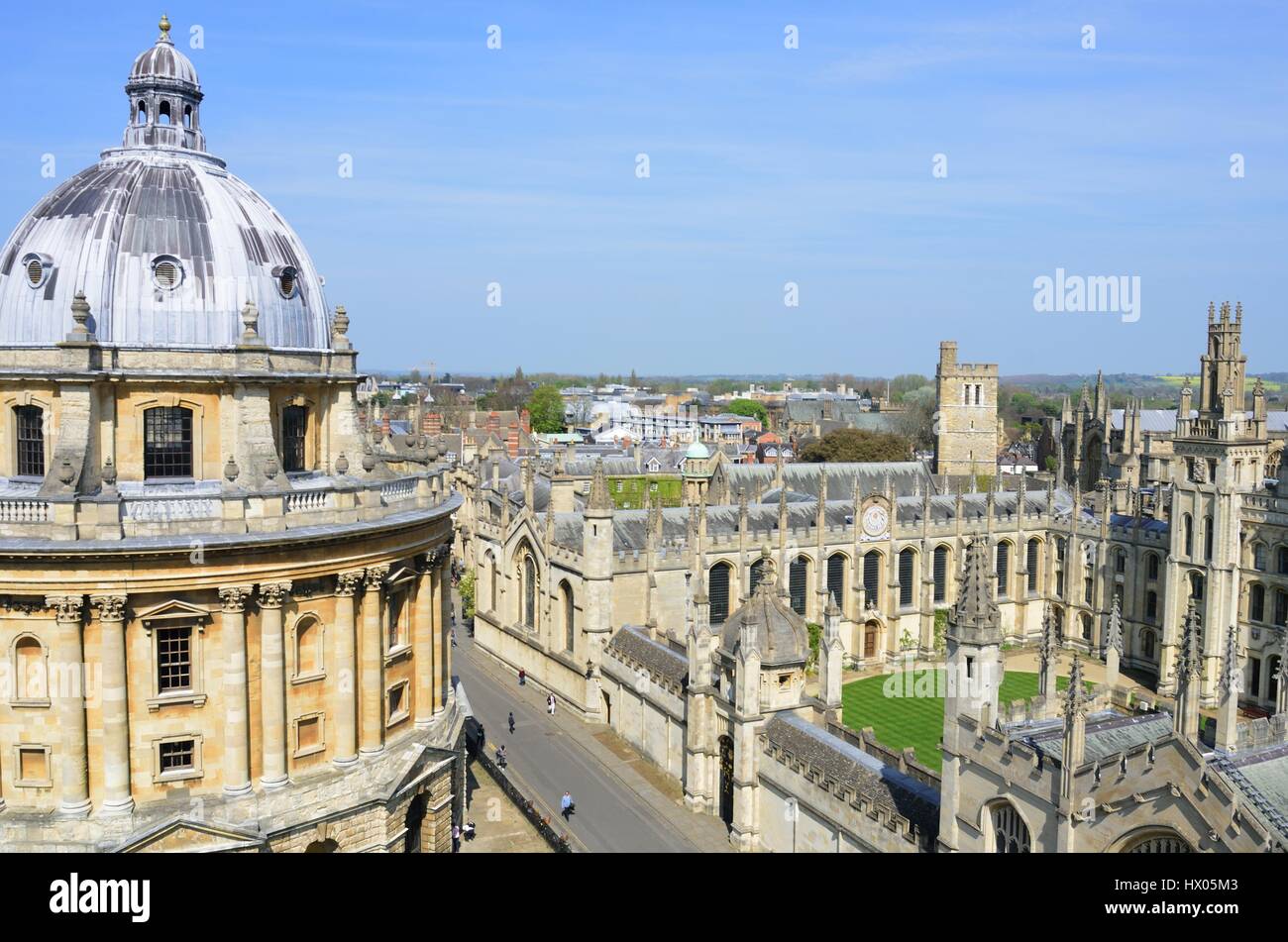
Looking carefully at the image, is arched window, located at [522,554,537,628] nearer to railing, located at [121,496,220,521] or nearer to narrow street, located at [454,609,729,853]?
narrow street, located at [454,609,729,853]

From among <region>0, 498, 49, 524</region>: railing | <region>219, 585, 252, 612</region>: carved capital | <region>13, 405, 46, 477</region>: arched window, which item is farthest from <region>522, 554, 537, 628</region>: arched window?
<region>0, 498, 49, 524</region>: railing

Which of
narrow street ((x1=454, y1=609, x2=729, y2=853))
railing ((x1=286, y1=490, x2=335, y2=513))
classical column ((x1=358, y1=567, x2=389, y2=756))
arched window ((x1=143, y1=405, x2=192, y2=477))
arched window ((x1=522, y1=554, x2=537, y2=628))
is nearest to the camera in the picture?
railing ((x1=286, y1=490, x2=335, y2=513))

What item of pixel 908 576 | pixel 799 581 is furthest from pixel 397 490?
pixel 908 576

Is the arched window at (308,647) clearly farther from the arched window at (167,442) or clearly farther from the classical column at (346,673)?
the arched window at (167,442)

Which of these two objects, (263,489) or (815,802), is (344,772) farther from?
(815,802)

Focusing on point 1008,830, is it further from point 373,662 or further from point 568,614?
point 568,614

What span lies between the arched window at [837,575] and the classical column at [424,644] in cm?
2952

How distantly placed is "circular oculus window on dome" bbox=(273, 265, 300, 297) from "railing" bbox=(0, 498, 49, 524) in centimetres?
810

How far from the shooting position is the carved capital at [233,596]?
24.7m

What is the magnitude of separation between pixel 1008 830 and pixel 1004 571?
4201 cm

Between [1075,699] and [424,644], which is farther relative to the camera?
[424,644]

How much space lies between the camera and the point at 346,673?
27203 mm

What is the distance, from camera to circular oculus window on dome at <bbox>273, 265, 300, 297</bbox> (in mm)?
28156

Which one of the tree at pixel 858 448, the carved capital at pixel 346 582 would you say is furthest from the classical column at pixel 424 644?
the tree at pixel 858 448
